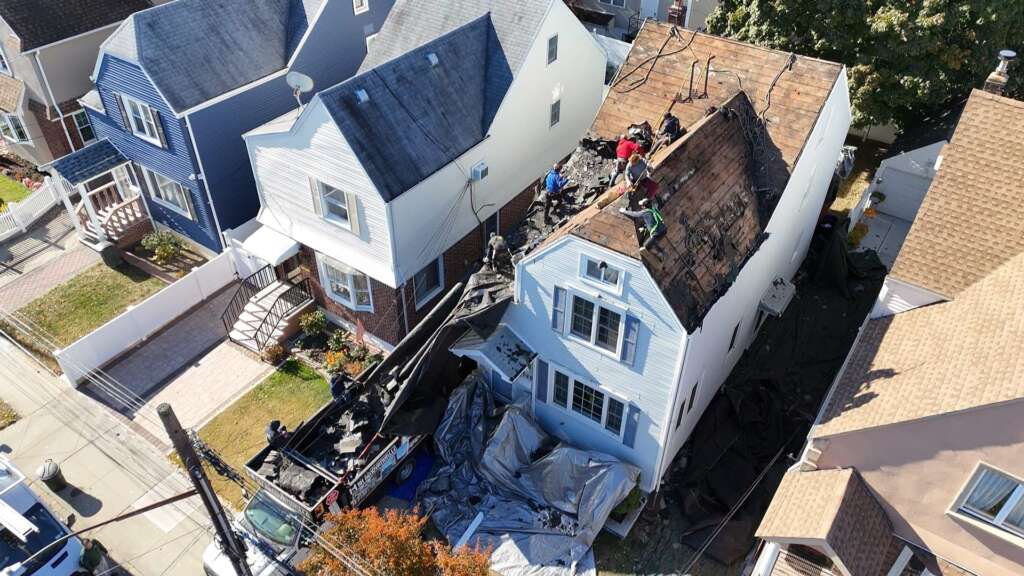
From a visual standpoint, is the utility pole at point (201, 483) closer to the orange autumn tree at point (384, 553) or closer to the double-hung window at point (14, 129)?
the orange autumn tree at point (384, 553)

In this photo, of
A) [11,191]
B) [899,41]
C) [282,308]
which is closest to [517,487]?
[282,308]

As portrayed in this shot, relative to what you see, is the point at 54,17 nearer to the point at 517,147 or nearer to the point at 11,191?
the point at 11,191

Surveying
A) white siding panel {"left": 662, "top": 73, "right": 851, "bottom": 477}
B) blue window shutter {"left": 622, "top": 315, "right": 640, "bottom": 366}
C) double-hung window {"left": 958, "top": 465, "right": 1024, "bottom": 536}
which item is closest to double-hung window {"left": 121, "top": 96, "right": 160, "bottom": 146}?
blue window shutter {"left": 622, "top": 315, "right": 640, "bottom": 366}

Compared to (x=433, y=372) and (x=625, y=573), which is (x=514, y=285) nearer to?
(x=433, y=372)

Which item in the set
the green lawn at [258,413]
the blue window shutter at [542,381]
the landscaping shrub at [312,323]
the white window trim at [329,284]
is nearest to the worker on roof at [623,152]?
the blue window shutter at [542,381]

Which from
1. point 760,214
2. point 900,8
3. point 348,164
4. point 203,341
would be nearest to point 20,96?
point 203,341
